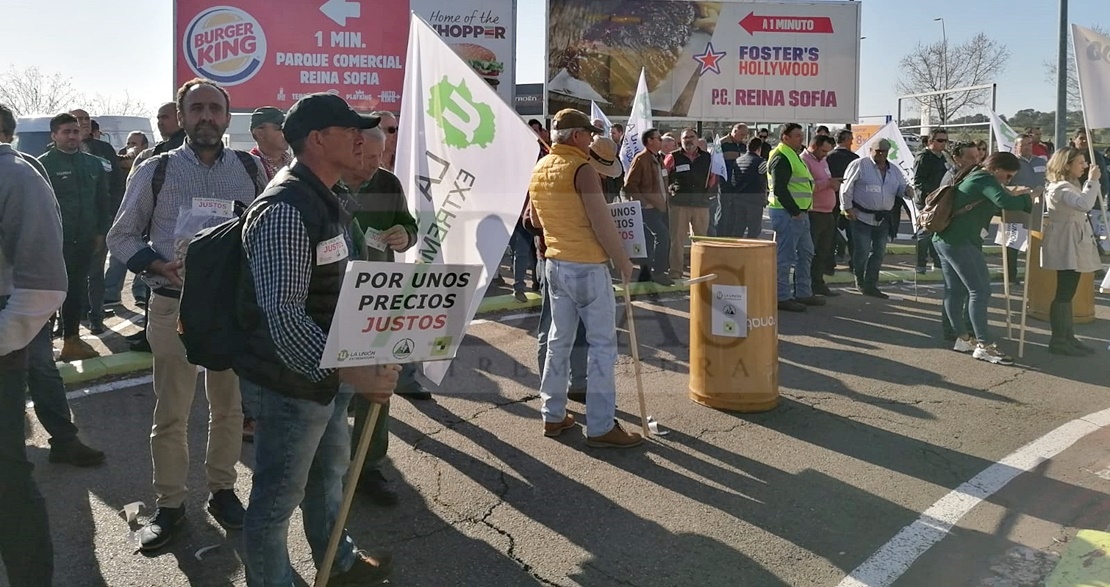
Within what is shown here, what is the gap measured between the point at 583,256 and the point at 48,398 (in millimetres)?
3112

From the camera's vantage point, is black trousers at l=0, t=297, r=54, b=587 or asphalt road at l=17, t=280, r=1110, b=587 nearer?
black trousers at l=0, t=297, r=54, b=587

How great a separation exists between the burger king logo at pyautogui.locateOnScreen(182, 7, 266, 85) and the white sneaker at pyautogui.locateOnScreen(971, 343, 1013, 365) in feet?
50.5

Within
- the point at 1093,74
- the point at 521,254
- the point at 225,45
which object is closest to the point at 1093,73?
the point at 1093,74

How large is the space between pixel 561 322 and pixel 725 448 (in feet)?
4.05

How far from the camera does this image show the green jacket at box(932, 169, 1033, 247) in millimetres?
7176

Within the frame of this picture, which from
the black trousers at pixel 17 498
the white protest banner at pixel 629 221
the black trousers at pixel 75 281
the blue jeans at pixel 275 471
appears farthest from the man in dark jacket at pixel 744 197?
the black trousers at pixel 17 498

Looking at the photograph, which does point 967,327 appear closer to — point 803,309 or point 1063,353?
point 1063,353

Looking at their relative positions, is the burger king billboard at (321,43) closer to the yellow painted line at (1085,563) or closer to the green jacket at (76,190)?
the green jacket at (76,190)

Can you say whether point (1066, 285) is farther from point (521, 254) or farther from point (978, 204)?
point (521, 254)

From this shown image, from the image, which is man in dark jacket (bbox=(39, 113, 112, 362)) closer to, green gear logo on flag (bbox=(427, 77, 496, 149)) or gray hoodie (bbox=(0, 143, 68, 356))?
green gear logo on flag (bbox=(427, 77, 496, 149))

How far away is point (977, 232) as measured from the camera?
749 centimetres

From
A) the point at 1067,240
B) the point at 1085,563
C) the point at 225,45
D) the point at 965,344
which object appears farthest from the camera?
the point at 225,45

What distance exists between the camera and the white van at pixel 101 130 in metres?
18.8

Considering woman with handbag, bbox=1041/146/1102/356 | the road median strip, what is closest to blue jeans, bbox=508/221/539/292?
the road median strip
